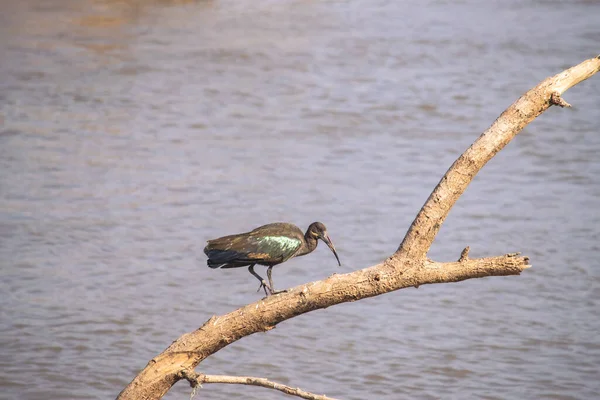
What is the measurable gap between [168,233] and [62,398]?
2985 millimetres

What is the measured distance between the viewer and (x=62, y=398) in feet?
22.5

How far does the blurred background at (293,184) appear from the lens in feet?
24.5

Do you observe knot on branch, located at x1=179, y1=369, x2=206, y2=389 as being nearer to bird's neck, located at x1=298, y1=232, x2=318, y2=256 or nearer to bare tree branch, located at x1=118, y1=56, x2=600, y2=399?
bare tree branch, located at x1=118, y1=56, x2=600, y2=399

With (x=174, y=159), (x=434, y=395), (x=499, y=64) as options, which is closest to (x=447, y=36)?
(x=499, y=64)

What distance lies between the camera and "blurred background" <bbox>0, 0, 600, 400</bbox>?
7.47 metres

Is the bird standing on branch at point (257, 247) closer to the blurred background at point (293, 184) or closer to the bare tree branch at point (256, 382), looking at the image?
the bare tree branch at point (256, 382)

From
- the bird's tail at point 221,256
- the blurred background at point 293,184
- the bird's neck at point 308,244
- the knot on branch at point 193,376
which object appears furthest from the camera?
the blurred background at point 293,184

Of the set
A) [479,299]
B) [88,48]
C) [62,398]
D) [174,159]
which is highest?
[88,48]

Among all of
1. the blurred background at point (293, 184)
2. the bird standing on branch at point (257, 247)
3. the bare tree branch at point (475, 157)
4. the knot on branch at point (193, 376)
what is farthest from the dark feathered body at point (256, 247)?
the blurred background at point (293, 184)

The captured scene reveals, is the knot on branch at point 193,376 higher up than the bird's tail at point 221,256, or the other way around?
the bird's tail at point 221,256

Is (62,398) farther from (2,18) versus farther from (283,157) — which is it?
(2,18)

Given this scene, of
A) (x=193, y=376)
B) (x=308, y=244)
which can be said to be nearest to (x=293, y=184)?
(x=308, y=244)

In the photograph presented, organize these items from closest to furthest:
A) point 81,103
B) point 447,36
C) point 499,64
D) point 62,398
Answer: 1. point 62,398
2. point 81,103
3. point 499,64
4. point 447,36

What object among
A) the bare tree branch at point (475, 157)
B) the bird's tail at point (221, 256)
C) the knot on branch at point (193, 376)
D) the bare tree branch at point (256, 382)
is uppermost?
the bare tree branch at point (475, 157)
